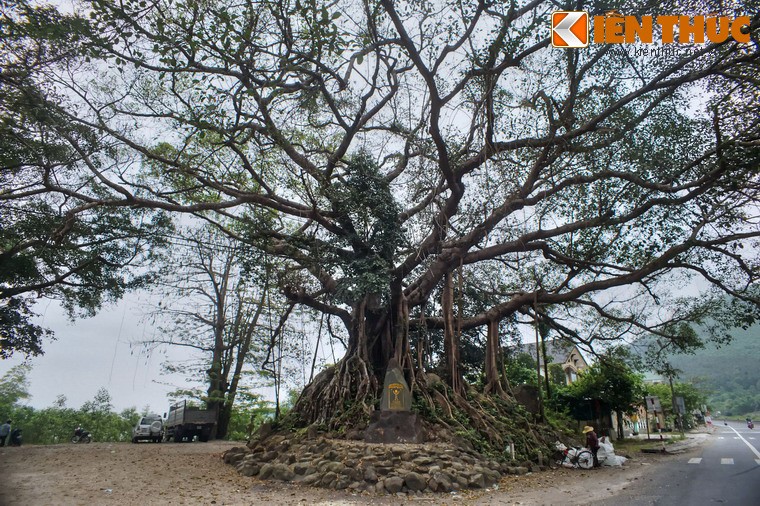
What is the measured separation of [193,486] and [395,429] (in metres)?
3.77

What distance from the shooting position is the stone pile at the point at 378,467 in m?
7.37

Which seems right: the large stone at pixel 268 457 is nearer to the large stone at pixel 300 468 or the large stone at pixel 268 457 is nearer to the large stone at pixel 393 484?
the large stone at pixel 300 468

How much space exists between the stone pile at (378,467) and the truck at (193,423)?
966 centimetres

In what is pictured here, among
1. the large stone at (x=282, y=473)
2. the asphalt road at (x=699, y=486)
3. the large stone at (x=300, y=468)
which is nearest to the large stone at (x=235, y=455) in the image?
the large stone at (x=282, y=473)

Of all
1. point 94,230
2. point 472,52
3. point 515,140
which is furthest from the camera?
point 94,230

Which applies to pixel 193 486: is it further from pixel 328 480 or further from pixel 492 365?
pixel 492 365

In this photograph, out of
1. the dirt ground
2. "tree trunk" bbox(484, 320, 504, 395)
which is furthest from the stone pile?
"tree trunk" bbox(484, 320, 504, 395)

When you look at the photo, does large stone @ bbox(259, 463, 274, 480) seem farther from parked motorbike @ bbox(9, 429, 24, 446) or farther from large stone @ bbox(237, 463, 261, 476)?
parked motorbike @ bbox(9, 429, 24, 446)

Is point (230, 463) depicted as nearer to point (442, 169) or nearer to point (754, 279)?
point (442, 169)

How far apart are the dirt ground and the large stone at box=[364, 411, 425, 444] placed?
1.85m

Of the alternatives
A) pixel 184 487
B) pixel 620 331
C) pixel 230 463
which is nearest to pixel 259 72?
pixel 184 487

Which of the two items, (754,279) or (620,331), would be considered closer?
(754,279)

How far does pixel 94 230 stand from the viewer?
→ 11734mm

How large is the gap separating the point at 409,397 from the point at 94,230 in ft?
29.4
